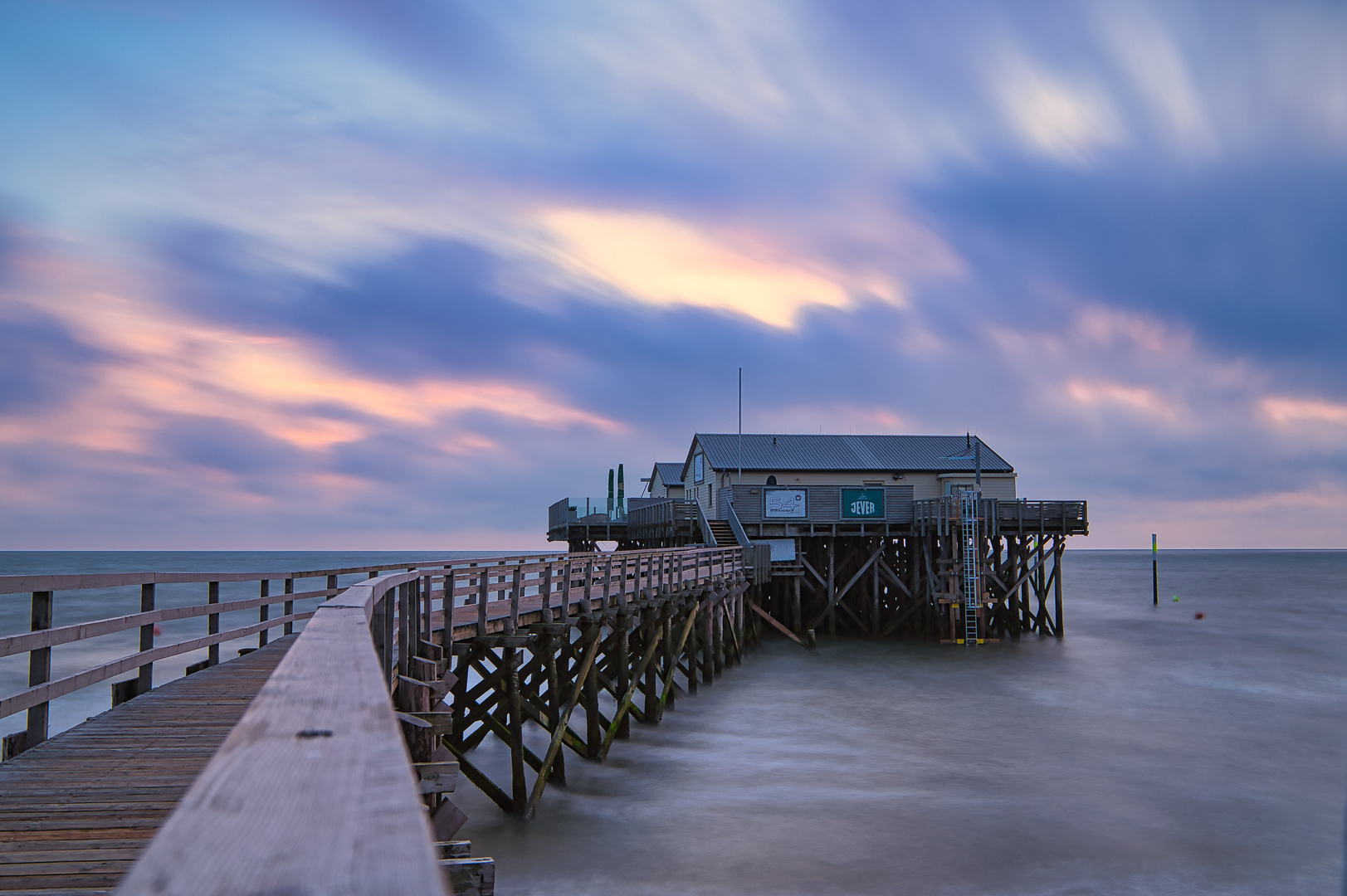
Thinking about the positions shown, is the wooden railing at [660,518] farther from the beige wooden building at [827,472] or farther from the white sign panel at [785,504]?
the white sign panel at [785,504]

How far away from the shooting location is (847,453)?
132 ft

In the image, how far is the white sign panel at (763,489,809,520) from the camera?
34.5 m

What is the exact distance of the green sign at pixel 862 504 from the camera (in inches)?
1355

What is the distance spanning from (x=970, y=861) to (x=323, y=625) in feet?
31.6

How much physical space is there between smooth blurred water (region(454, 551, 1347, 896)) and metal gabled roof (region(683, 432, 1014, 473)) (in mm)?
13154

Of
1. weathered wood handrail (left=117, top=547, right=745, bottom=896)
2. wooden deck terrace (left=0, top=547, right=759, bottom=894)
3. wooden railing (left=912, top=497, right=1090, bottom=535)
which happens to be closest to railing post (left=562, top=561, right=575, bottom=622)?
wooden deck terrace (left=0, top=547, right=759, bottom=894)

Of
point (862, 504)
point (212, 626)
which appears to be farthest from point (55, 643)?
point (862, 504)

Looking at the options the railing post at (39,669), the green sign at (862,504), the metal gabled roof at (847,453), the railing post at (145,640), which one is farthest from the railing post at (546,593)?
the metal gabled roof at (847,453)

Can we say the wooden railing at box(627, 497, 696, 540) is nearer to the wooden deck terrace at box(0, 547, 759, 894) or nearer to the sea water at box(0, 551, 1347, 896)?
the sea water at box(0, 551, 1347, 896)

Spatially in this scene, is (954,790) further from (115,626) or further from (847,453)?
(847,453)

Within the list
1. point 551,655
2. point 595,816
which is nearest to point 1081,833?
point 595,816

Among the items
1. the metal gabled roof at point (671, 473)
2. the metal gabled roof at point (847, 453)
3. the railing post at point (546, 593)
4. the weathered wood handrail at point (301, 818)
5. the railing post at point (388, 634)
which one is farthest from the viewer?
the metal gabled roof at point (671, 473)

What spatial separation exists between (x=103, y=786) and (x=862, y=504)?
31188mm

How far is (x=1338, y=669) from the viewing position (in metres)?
27.8
